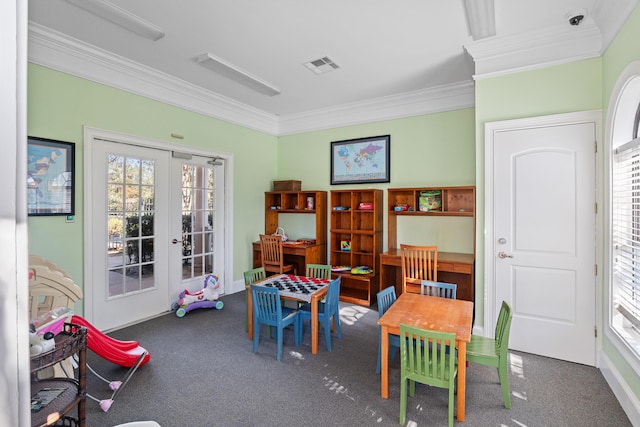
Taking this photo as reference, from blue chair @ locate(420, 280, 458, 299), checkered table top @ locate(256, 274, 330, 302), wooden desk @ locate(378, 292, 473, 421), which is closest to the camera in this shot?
wooden desk @ locate(378, 292, 473, 421)

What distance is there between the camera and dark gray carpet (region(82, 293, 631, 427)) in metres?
2.14

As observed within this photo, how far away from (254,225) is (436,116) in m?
3.28

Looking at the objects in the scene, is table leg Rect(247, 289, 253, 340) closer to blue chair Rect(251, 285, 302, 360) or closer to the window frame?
blue chair Rect(251, 285, 302, 360)

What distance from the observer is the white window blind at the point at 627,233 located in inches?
89.7

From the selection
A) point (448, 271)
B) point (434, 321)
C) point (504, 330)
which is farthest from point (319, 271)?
point (504, 330)

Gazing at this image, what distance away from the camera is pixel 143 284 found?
3.96 metres

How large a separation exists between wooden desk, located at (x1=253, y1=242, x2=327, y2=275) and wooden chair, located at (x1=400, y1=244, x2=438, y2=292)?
1.59 meters

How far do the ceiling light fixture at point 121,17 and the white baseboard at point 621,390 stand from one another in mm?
4624

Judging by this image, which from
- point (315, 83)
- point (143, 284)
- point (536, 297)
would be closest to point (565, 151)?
point (536, 297)

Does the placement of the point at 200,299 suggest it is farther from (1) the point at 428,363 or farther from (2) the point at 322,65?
(2) the point at 322,65

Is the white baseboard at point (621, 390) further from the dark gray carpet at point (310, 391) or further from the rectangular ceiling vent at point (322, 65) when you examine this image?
the rectangular ceiling vent at point (322, 65)

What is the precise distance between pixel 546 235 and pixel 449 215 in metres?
1.34

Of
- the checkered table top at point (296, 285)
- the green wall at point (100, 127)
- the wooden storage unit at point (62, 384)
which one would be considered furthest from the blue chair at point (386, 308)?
the green wall at point (100, 127)

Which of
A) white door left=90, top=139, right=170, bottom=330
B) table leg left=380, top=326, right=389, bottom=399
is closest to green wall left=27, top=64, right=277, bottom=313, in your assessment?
white door left=90, top=139, right=170, bottom=330
